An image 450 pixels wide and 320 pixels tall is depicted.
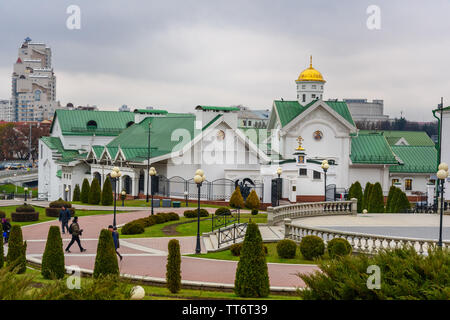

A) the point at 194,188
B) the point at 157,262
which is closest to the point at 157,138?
the point at 194,188

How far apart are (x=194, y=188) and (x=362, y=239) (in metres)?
30.8

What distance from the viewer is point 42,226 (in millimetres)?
34031

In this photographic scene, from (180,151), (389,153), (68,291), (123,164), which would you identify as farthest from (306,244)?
(389,153)

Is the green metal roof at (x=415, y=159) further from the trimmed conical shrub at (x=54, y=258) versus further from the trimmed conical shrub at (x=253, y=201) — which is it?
the trimmed conical shrub at (x=54, y=258)

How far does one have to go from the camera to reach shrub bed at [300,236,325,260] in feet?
73.7

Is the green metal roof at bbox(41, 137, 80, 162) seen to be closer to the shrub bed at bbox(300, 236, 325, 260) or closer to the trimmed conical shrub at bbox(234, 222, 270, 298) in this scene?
the shrub bed at bbox(300, 236, 325, 260)

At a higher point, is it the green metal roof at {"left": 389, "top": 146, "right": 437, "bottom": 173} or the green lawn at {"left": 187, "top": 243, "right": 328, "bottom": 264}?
the green metal roof at {"left": 389, "top": 146, "right": 437, "bottom": 173}

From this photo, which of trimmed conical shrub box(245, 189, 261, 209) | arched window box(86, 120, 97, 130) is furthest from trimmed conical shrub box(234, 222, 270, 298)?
arched window box(86, 120, 97, 130)

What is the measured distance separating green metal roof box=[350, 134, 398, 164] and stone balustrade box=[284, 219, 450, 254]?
132ft

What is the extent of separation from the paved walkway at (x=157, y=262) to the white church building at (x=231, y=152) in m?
22.3

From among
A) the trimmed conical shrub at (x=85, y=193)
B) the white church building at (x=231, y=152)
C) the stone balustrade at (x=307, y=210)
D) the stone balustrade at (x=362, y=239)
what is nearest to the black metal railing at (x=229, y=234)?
the stone balustrade at (x=362, y=239)

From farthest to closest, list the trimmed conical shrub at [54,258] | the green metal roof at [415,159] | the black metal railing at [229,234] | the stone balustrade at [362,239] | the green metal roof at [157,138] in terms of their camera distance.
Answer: the green metal roof at [415,159], the green metal roof at [157,138], the black metal railing at [229,234], the stone balustrade at [362,239], the trimmed conical shrub at [54,258]

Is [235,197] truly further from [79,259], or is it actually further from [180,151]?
[79,259]

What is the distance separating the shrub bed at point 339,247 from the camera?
21547 millimetres
